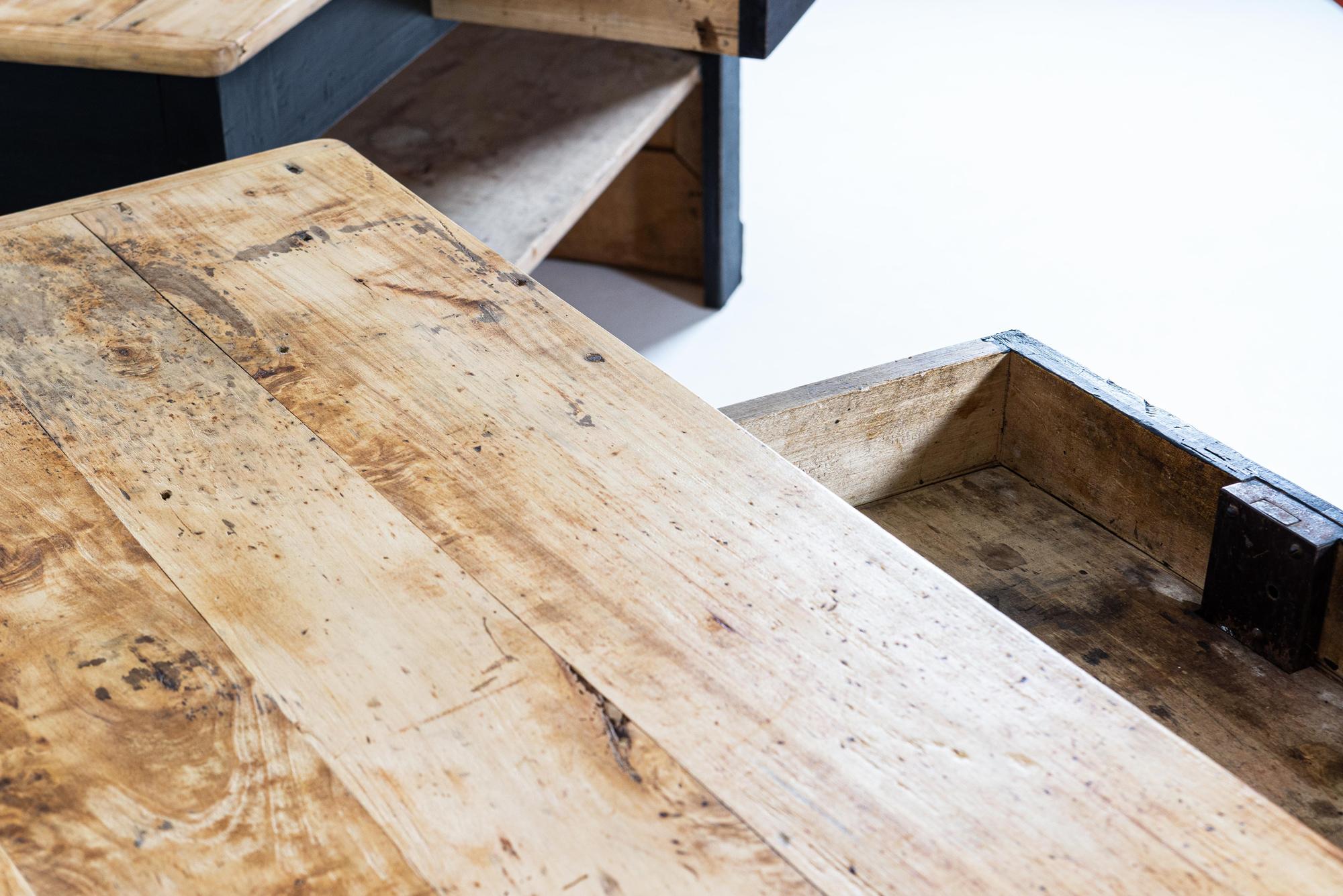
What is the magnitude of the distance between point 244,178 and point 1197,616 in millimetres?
846

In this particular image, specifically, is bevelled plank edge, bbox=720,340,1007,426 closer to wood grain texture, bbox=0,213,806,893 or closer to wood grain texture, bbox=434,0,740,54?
wood grain texture, bbox=0,213,806,893

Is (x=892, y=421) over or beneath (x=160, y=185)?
beneath

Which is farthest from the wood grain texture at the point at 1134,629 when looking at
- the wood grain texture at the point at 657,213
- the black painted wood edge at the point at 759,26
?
the wood grain texture at the point at 657,213

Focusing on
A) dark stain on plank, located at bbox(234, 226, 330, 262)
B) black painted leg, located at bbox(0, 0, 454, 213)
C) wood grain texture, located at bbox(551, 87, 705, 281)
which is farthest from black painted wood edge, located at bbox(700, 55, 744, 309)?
dark stain on plank, located at bbox(234, 226, 330, 262)

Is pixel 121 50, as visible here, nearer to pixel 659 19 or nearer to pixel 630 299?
pixel 659 19

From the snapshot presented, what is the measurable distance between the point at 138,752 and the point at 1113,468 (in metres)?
0.86

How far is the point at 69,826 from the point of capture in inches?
21.7

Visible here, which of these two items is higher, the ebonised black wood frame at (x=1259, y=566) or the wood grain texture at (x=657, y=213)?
the ebonised black wood frame at (x=1259, y=566)

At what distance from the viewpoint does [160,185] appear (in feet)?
3.61

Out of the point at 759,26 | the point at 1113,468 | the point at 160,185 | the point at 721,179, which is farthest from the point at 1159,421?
the point at 721,179

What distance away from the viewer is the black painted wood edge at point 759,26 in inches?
73.8

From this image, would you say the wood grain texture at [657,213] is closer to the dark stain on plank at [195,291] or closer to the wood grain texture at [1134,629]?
the wood grain texture at [1134,629]

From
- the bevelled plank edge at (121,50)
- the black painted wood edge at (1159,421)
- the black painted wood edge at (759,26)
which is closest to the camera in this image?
the black painted wood edge at (1159,421)

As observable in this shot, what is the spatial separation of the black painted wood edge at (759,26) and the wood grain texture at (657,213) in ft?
1.47
